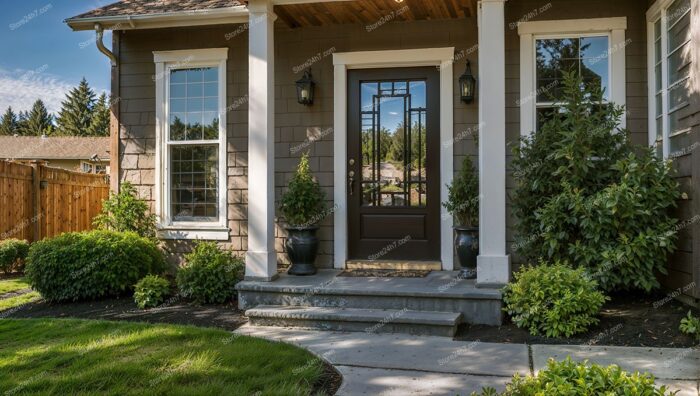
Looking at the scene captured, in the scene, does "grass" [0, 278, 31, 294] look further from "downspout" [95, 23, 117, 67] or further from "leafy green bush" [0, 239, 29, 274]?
"downspout" [95, 23, 117, 67]

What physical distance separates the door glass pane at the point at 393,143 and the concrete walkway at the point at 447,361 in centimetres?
203

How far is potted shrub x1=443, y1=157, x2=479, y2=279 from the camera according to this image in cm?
501

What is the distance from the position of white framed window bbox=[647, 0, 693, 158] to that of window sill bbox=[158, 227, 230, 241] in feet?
15.2

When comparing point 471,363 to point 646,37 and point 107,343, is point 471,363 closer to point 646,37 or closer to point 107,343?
point 107,343

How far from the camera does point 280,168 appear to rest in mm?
5977

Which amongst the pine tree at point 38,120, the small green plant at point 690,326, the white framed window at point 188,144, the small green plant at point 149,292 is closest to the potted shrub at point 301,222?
the white framed window at point 188,144

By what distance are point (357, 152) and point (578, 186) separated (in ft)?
7.72

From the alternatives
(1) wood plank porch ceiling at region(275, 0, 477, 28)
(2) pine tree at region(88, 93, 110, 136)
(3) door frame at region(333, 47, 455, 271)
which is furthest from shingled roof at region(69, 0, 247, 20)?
(2) pine tree at region(88, 93, 110, 136)

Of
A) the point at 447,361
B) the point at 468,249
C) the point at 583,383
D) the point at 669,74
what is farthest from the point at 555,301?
the point at 669,74

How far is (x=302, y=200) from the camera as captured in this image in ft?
17.4

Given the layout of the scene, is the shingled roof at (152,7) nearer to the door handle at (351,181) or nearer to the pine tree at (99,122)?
the door handle at (351,181)

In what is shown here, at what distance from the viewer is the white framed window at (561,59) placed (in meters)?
5.22

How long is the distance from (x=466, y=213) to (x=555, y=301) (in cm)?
143

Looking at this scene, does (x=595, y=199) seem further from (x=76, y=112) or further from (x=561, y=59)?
(x=76, y=112)
